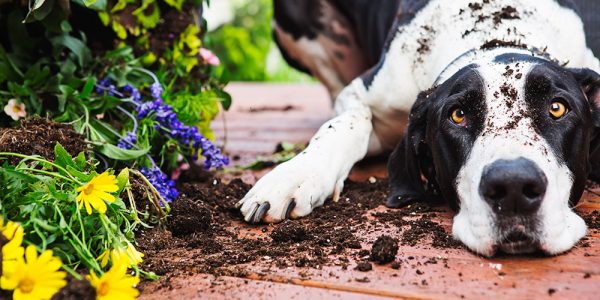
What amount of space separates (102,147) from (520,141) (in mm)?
1469

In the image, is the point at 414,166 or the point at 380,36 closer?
the point at 414,166

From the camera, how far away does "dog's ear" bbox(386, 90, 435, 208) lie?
8.46 ft

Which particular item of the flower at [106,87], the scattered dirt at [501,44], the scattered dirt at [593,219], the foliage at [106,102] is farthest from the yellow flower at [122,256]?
the scattered dirt at [501,44]

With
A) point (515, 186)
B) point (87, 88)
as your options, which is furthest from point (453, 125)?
point (87, 88)

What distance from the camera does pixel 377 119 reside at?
3295 mm

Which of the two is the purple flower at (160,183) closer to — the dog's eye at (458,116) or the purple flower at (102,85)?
the purple flower at (102,85)

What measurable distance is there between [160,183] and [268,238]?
0.54m

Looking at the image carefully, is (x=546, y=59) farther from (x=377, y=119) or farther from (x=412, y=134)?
(x=377, y=119)

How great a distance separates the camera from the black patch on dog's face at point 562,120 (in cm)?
215

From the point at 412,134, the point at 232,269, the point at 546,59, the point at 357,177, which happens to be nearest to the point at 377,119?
the point at 357,177

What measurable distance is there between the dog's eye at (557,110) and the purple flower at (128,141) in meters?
1.51

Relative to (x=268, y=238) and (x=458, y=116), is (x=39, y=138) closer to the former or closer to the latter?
(x=268, y=238)

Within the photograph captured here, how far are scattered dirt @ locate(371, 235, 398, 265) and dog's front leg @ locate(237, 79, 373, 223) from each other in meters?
0.58

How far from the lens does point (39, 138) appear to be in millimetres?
2400
